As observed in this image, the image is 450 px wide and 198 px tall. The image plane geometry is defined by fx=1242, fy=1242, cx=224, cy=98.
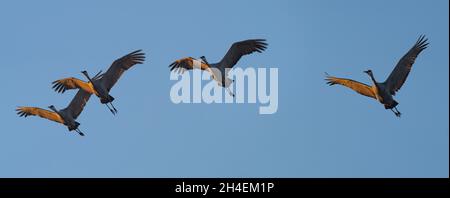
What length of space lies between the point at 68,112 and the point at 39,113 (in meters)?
1.20

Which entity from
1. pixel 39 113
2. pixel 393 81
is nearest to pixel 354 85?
pixel 393 81

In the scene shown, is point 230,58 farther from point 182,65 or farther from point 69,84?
point 69,84

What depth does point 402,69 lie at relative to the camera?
49250 mm

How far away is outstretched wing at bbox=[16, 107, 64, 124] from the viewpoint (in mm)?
51375

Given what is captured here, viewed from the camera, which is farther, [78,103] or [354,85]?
[78,103]

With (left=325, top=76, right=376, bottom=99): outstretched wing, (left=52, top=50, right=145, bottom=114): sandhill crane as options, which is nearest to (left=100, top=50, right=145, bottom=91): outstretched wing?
(left=52, top=50, right=145, bottom=114): sandhill crane

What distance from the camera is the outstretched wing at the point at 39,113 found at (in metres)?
51.4

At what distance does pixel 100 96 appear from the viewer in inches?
1989

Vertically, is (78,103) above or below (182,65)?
below

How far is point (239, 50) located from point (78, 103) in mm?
7121

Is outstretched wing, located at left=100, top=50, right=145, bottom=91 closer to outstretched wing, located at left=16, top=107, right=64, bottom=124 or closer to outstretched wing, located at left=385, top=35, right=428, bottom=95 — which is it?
outstretched wing, located at left=16, top=107, right=64, bottom=124
